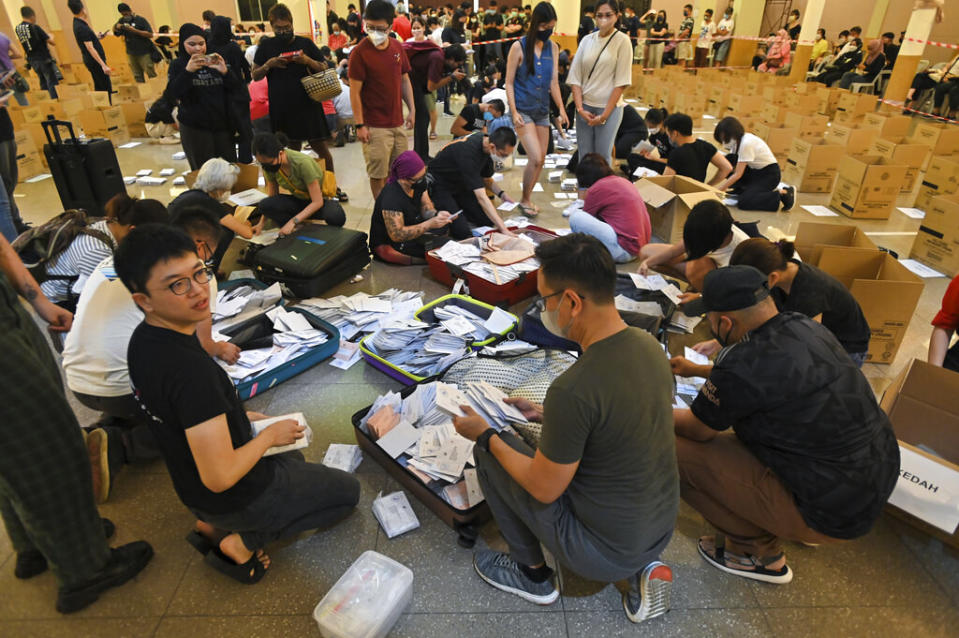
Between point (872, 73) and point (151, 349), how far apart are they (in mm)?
13917

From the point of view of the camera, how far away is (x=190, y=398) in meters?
1.47

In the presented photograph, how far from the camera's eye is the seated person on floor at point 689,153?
5176mm

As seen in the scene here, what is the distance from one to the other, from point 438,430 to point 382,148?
317cm

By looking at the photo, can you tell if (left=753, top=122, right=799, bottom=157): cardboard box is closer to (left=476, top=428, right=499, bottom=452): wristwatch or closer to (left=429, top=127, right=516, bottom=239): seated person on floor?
(left=429, top=127, right=516, bottom=239): seated person on floor

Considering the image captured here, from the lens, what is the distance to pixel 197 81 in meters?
4.50

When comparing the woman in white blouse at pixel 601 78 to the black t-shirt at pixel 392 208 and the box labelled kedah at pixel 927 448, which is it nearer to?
the black t-shirt at pixel 392 208

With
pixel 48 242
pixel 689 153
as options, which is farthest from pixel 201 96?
pixel 689 153

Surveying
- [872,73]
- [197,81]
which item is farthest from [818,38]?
[197,81]

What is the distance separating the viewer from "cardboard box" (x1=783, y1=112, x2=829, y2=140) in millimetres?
6812

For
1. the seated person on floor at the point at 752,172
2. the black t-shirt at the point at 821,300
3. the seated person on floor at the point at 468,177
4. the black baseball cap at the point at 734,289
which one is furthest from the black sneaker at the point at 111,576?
the seated person on floor at the point at 752,172

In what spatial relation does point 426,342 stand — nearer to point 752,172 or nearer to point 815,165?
point 752,172

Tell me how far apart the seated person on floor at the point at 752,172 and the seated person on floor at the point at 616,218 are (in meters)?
1.78

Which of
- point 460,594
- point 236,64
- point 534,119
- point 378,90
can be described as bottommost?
point 460,594

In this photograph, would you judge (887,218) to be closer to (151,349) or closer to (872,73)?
(151,349)
